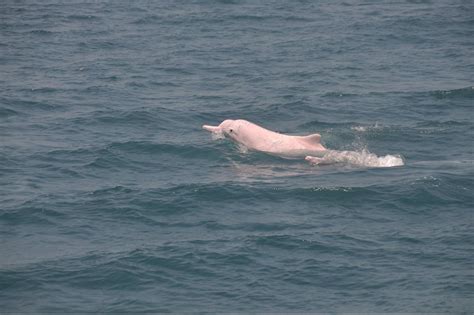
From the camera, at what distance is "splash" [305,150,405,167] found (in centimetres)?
2897

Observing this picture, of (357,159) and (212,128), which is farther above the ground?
(212,128)

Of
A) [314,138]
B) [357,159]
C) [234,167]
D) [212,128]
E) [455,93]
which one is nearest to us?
[234,167]

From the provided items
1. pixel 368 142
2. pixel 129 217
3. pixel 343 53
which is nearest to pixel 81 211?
pixel 129 217

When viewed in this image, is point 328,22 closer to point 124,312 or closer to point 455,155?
point 455,155

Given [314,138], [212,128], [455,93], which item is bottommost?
[455,93]

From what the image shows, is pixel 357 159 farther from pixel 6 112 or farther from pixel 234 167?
pixel 6 112

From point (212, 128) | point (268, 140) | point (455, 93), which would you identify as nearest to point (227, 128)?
point (212, 128)

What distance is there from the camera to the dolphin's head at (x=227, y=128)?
31.7 metres

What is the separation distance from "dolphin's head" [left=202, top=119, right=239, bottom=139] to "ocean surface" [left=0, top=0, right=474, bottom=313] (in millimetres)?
418

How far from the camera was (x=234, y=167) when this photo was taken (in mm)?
29078

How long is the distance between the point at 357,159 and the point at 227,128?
496 centimetres

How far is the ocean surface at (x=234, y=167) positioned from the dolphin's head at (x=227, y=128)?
16.4 inches

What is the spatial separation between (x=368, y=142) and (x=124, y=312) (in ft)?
45.7

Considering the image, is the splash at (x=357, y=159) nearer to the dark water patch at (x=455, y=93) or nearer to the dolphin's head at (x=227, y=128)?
the dolphin's head at (x=227, y=128)
